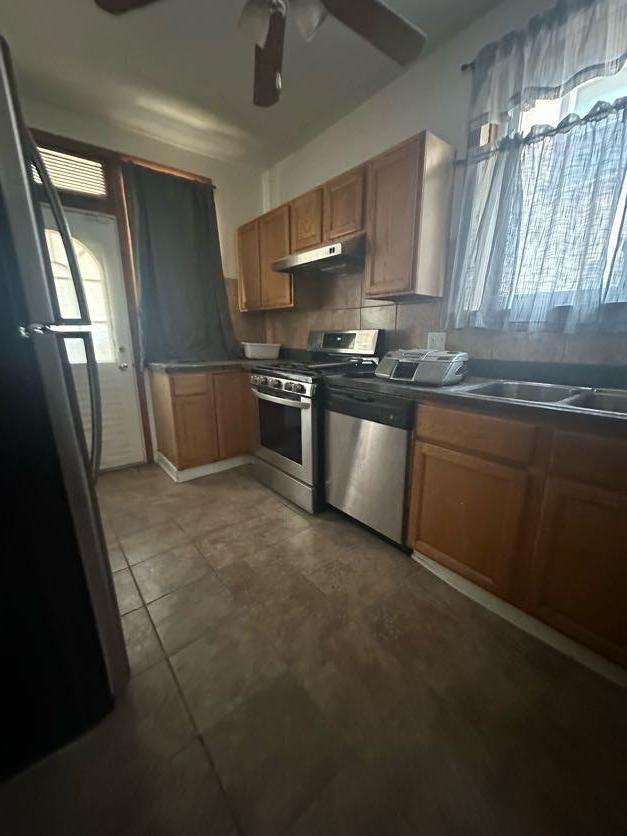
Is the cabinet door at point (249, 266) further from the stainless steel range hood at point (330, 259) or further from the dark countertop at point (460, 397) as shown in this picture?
the dark countertop at point (460, 397)

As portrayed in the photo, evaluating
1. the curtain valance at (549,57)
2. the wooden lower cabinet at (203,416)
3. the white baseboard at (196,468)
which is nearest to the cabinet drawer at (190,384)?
the wooden lower cabinet at (203,416)

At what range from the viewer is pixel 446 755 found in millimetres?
937

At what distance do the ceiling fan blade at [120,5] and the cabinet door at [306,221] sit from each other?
1.32 meters

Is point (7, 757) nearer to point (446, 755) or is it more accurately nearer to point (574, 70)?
point (446, 755)

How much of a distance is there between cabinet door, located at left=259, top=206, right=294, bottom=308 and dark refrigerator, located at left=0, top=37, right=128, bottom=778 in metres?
1.97

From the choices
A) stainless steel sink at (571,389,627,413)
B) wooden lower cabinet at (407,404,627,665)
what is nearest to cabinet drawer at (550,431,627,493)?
wooden lower cabinet at (407,404,627,665)

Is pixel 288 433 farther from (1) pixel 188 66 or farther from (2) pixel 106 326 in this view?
(1) pixel 188 66

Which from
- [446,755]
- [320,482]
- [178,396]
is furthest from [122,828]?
[178,396]

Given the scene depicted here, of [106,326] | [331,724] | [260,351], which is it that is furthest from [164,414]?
[331,724]

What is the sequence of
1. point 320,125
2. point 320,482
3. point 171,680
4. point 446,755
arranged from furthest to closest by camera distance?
point 320,125, point 320,482, point 171,680, point 446,755

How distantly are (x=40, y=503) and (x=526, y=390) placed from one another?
194cm

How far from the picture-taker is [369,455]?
1822 mm

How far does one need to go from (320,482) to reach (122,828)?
157 centimetres

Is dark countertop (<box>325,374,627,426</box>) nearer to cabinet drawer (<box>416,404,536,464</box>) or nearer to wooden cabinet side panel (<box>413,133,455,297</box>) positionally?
cabinet drawer (<box>416,404,536,464</box>)
